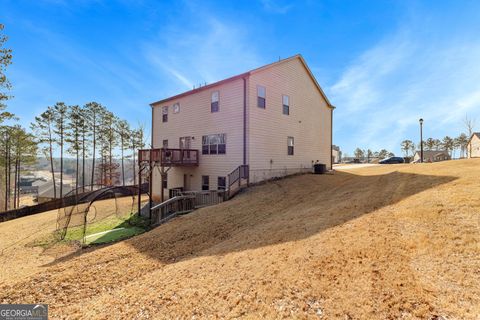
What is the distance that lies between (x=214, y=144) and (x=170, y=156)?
318cm

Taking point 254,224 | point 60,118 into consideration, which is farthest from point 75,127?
point 254,224

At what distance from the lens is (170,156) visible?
14.9m

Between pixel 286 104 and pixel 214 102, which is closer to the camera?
Answer: pixel 214 102

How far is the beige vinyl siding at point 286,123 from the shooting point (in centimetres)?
1449

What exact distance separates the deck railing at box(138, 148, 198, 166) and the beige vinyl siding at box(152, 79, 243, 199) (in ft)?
2.26

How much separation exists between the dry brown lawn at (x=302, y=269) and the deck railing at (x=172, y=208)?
405 cm

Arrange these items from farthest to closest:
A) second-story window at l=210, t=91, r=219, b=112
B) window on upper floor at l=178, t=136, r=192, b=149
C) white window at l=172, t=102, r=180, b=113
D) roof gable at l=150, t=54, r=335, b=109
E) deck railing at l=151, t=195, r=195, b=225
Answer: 1. white window at l=172, t=102, r=180, b=113
2. window on upper floor at l=178, t=136, r=192, b=149
3. second-story window at l=210, t=91, r=219, b=112
4. roof gable at l=150, t=54, r=335, b=109
5. deck railing at l=151, t=195, r=195, b=225

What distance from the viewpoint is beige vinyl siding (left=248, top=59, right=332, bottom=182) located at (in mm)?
14492

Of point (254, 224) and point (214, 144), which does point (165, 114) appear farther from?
point (254, 224)

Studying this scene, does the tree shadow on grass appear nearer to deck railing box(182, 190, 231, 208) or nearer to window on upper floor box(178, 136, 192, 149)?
deck railing box(182, 190, 231, 208)

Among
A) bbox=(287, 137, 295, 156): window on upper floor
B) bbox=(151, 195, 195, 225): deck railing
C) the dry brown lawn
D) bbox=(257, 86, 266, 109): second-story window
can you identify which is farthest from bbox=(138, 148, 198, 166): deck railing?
the dry brown lawn

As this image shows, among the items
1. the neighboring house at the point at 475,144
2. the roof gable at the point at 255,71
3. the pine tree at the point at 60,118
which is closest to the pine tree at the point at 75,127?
the pine tree at the point at 60,118

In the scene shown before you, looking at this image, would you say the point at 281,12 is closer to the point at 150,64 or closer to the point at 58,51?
the point at 150,64

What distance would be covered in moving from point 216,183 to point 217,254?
968cm
